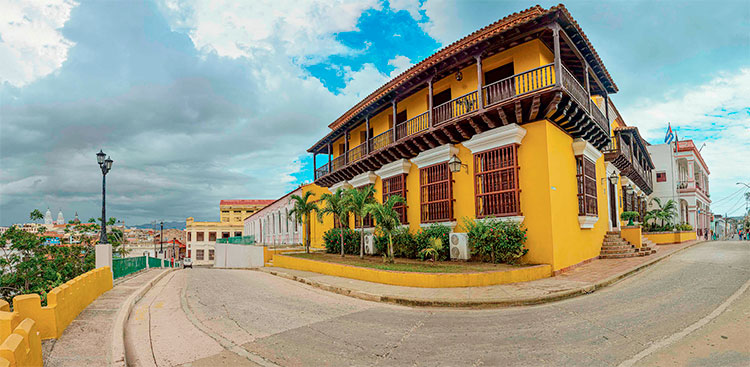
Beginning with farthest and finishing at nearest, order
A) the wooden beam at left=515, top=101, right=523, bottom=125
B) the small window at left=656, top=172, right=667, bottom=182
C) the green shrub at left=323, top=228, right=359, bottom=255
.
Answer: the small window at left=656, top=172, right=667, bottom=182
the green shrub at left=323, top=228, right=359, bottom=255
the wooden beam at left=515, top=101, right=523, bottom=125

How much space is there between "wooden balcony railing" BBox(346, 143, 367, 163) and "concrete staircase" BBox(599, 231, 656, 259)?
11.4 m

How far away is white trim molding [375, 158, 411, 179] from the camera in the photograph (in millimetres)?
16859

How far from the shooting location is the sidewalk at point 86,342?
462 centimetres

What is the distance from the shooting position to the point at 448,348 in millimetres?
5156

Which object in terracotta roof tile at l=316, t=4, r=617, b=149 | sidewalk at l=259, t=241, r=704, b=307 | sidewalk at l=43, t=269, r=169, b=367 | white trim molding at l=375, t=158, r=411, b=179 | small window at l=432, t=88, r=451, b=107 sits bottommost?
sidewalk at l=259, t=241, r=704, b=307

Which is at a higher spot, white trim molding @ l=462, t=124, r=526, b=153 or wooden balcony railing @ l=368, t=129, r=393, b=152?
wooden balcony railing @ l=368, t=129, r=393, b=152

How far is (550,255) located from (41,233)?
79.2ft

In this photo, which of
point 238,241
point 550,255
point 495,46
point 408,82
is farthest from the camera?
point 238,241

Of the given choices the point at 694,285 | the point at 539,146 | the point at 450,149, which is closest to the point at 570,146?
the point at 539,146

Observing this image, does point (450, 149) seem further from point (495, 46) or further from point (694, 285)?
point (694, 285)

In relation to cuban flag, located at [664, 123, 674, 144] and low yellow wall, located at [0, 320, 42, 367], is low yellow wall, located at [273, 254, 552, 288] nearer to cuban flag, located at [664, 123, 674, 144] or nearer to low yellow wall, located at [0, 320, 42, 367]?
low yellow wall, located at [0, 320, 42, 367]

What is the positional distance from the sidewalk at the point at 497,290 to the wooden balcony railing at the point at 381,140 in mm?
7980

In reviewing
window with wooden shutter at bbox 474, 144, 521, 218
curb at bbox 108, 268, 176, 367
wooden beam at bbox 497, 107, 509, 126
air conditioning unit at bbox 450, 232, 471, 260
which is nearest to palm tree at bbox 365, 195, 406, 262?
air conditioning unit at bbox 450, 232, 471, 260

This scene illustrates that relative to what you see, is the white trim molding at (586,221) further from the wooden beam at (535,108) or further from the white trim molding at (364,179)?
the white trim molding at (364,179)
